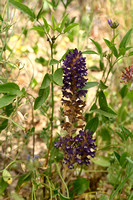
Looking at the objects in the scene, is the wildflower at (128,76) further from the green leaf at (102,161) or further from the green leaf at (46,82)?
the green leaf at (102,161)

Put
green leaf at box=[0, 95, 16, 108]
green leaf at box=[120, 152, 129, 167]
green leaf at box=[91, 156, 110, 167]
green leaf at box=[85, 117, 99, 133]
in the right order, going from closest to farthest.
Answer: green leaf at box=[0, 95, 16, 108]
green leaf at box=[120, 152, 129, 167]
green leaf at box=[85, 117, 99, 133]
green leaf at box=[91, 156, 110, 167]

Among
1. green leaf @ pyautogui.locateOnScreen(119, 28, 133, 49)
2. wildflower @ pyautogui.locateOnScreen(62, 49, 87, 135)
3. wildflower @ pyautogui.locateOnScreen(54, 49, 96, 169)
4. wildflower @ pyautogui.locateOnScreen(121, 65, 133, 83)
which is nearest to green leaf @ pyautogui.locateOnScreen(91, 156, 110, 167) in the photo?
wildflower @ pyautogui.locateOnScreen(54, 49, 96, 169)

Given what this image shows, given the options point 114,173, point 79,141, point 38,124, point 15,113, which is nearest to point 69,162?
point 79,141

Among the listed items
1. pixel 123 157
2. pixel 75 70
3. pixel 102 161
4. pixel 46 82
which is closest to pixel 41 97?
pixel 46 82

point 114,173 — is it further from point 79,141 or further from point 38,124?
point 38,124

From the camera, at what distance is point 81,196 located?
144 centimetres

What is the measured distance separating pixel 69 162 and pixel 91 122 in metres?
0.21

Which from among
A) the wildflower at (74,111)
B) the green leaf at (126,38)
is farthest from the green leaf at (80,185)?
the green leaf at (126,38)

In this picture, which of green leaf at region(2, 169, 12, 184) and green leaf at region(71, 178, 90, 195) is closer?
green leaf at region(2, 169, 12, 184)

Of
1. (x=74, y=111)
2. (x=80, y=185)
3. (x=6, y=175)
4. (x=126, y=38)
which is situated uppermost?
(x=126, y=38)

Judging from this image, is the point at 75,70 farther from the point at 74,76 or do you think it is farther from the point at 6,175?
the point at 6,175

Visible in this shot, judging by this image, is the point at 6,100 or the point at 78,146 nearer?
the point at 6,100

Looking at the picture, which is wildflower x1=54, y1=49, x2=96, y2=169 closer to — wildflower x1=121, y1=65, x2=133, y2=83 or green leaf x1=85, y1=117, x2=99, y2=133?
green leaf x1=85, y1=117, x2=99, y2=133

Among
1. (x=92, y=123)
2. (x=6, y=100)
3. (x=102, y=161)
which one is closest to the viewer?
(x=6, y=100)
